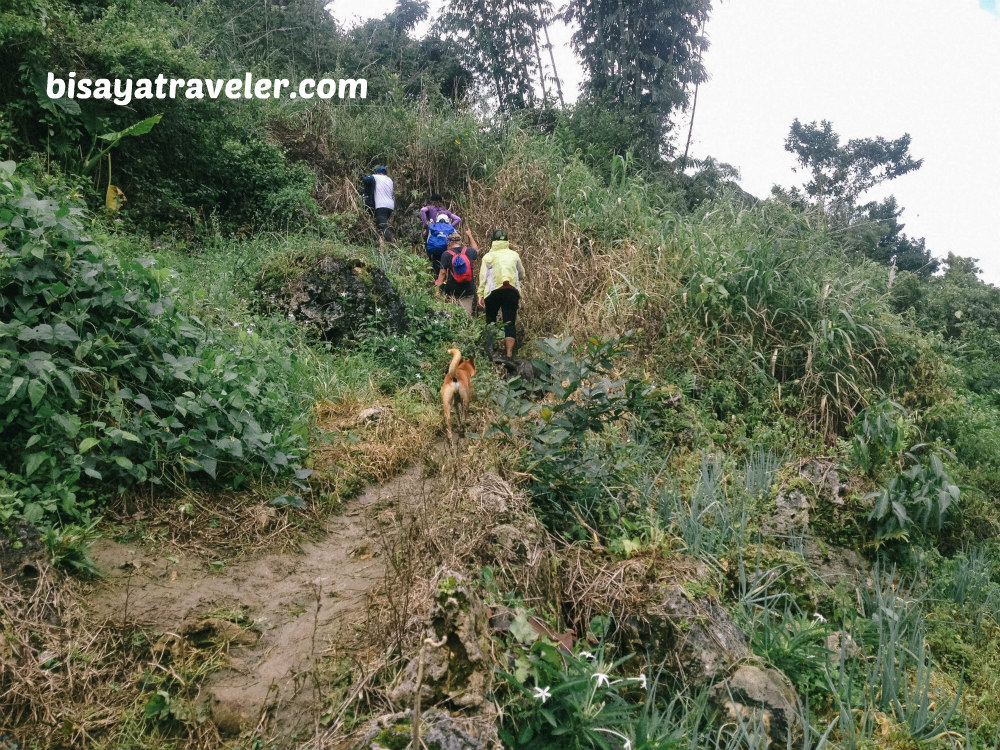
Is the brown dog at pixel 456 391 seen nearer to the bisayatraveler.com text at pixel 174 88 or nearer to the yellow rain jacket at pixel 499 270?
the yellow rain jacket at pixel 499 270

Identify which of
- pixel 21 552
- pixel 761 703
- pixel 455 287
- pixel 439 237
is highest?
pixel 439 237

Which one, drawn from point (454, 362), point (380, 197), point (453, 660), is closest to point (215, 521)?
point (453, 660)

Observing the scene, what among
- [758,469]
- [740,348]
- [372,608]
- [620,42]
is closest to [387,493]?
[372,608]

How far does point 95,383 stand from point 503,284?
4.86 meters

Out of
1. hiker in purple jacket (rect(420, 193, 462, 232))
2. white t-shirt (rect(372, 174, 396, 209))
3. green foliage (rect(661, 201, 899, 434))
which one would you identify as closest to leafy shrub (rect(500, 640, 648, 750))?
green foliage (rect(661, 201, 899, 434))

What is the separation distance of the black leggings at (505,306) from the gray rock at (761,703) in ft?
18.0

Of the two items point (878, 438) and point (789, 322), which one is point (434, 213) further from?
point (878, 438)

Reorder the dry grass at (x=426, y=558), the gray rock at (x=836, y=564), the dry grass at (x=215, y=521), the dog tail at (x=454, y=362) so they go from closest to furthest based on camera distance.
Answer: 1. the dry grass at (x=426, y=558)
2. the dry grass at (x=215, y=521)
3. the gray rock at (x=836, y=564)
4. the dog tail at (x=454, y=362)

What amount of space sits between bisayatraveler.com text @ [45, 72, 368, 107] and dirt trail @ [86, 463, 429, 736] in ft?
21.9

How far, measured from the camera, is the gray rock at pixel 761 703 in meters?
2.97

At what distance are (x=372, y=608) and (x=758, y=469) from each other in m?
3.28

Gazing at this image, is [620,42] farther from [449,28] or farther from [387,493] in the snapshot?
[387,493]

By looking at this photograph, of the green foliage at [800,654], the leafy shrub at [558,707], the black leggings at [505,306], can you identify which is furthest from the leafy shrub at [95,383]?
the black leggings at [505,306]

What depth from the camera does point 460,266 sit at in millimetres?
9227
